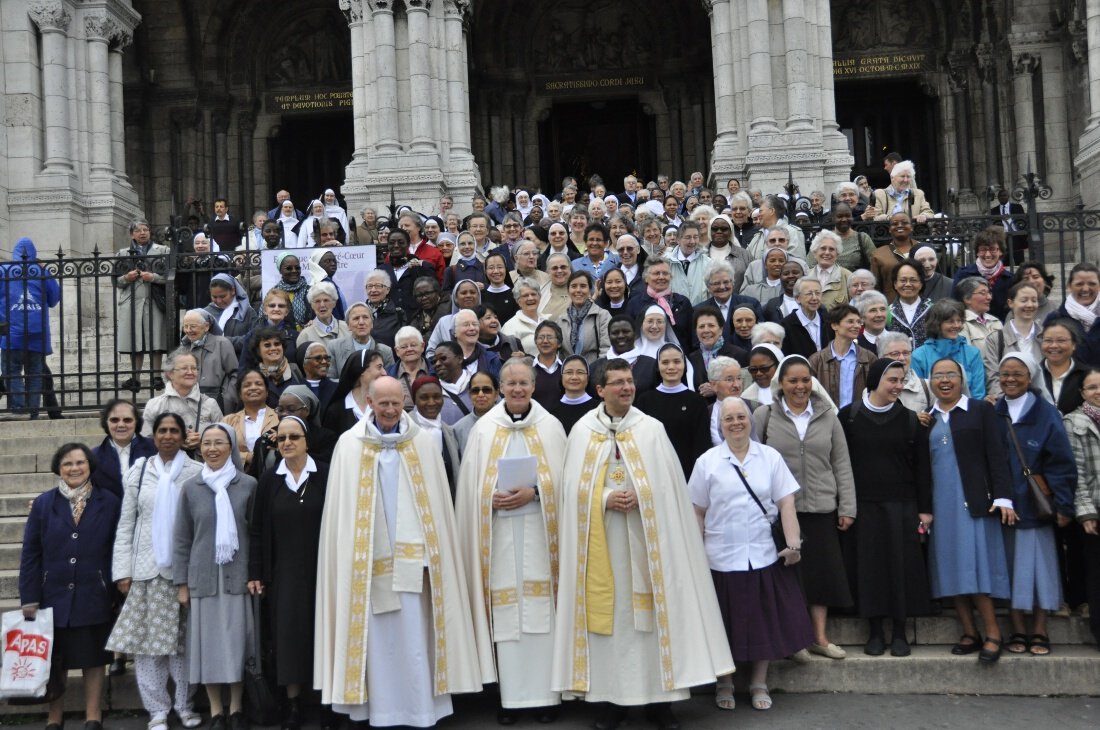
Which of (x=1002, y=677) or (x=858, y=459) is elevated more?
(x=858, y=459)

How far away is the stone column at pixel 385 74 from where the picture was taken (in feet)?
61.6

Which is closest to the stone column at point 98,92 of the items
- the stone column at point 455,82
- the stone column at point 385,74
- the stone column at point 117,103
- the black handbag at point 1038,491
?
the stone column at point 117,103

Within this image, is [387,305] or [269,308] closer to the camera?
[269,308]

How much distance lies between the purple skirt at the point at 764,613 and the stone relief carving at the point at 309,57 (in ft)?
66.3

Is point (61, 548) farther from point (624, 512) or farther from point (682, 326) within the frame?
point (682, 326)

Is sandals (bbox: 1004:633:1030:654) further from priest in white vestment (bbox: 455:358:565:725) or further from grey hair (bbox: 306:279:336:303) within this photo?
grey hair (bbox: 306:279:336:303)

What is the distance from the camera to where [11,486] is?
1014 centimetres

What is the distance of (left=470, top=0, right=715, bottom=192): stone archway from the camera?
960 inches

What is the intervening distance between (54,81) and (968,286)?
16.2 meters

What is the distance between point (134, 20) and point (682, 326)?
1581 cm

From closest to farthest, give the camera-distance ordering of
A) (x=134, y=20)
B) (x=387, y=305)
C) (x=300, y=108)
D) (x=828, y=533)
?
1. (x=828, y=533)
2. (x=387, y=305)
3. (x=134, y=20)
4. (x=300, y=108)

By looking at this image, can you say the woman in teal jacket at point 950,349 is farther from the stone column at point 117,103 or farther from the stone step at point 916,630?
the stone column at point 117,103

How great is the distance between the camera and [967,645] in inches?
293

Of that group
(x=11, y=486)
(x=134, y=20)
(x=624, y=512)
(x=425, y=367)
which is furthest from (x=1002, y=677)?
(x=134, y=20)
